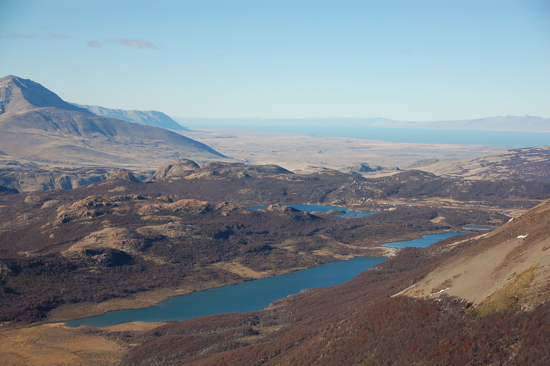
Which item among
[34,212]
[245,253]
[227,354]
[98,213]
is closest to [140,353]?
[227,354]

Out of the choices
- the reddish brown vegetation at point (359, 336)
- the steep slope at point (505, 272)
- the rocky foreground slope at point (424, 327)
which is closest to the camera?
the reddish brown vegetation at point (359, 336)

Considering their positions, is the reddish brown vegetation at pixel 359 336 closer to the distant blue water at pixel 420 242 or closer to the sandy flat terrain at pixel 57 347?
the sandy flat terrain at pixel 57 347

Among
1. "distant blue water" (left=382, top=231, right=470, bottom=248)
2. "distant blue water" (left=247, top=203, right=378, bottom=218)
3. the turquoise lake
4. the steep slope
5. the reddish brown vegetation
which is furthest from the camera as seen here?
"distant blue water" (left=247, top=203, right=378, bottom=218)

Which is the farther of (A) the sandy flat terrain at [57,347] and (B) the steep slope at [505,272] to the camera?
(A) the sandy flat terrain at [57,347]

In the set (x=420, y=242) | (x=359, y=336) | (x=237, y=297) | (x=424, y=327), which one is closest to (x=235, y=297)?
(x=237, y=297)

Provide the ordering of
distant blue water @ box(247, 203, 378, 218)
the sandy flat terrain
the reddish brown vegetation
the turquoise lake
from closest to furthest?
the reddish brown vegetation → the sandy flat terrain → the turquoise lake → distant blue water @ box(247, 203, 378, 218)

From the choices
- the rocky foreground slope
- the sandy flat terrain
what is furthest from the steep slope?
the sandy flat terrain

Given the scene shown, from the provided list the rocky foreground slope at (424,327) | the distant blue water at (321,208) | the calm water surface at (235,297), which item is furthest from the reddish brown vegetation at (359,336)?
the distant blue water at (321,208)

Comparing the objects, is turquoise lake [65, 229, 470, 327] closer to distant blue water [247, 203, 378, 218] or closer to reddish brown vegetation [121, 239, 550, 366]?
reddish brown vegetation [121, 239, 550, 366]
